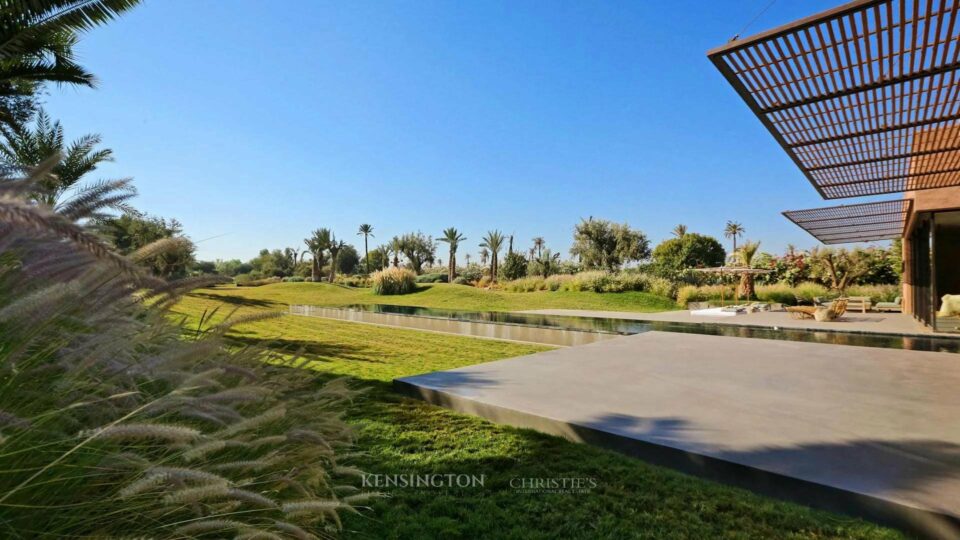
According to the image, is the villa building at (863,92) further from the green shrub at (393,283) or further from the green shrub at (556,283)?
the green shrub at (393,283)

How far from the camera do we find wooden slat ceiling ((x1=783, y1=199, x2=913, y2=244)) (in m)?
11.0

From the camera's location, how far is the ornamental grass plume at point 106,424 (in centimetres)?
90

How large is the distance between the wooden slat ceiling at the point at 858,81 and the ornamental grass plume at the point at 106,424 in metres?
4.61

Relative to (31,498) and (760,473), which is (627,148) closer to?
(760,473)

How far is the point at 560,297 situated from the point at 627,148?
8775 millimetres

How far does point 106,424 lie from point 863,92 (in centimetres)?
653

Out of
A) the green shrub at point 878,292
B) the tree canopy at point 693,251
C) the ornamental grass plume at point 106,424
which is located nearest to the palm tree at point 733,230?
the tree canopy at point 693,251

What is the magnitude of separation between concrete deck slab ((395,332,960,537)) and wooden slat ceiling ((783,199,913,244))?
6090 millimetres

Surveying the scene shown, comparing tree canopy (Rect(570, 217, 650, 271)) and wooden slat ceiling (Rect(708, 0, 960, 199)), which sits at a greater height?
tree canopy (Rect(570, 217, 650, 271))

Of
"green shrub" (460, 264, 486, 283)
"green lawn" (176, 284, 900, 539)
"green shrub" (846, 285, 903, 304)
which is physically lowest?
"green lawn" (176, 284, 900, 539)

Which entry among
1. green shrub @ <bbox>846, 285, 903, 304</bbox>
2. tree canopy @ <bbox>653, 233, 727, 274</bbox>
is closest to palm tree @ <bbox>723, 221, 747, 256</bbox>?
tree canopy @ <bbox>653, 233, 727, 274</bbox>

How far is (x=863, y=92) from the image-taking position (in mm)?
4691

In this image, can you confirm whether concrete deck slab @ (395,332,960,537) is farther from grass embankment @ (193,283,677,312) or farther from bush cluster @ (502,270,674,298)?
bush cluster @ (502,270,674,298)

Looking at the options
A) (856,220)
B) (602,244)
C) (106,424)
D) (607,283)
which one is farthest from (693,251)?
(106,424)
